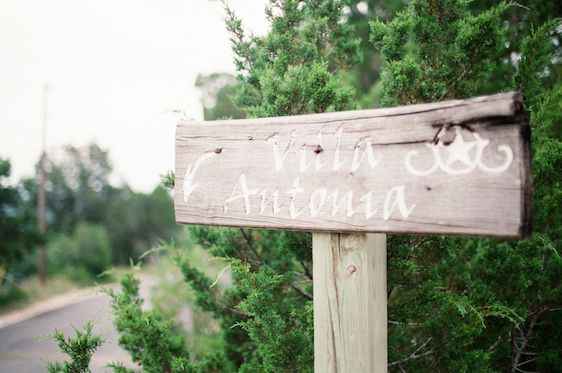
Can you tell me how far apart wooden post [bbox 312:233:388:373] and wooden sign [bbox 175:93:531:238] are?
0.12m

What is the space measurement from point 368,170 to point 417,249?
102 cm

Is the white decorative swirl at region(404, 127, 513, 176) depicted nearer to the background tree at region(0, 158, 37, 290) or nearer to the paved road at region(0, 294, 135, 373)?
the paved road at region(0, 294, 135, 373)

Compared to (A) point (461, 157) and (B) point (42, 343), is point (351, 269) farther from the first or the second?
(B) point (42, 343)

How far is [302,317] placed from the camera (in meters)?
2.04

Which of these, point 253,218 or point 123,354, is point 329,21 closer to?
point 253,218

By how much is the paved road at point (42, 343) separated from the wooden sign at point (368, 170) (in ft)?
14.5

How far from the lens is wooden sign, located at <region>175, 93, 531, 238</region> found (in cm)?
106

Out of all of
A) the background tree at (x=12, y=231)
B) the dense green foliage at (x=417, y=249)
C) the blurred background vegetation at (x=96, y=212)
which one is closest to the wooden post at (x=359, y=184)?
the dense green foliage at (x=417, y=249)

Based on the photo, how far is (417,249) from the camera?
2068 mm

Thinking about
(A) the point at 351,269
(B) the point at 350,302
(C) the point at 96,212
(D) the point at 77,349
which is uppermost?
(A) the point at 351,269

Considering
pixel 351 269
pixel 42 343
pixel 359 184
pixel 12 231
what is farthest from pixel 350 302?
pixel 12 231

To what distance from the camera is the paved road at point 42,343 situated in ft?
23.3

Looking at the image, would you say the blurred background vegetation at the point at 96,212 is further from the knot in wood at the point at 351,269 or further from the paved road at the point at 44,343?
the knot in wood at the point at 351,269

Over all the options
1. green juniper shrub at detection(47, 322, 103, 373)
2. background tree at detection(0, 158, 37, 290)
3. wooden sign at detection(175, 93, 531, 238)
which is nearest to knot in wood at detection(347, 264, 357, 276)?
wooden sign at detection(175, 93, 531, 238)
